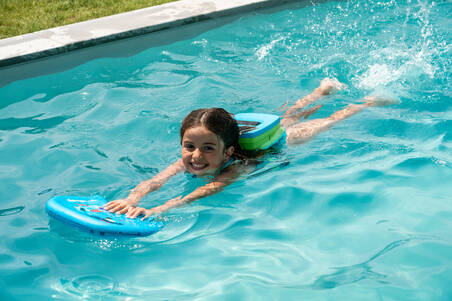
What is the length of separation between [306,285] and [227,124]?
1.57m

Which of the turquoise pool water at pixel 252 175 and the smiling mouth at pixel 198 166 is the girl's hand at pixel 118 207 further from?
the smiling mouth at pixel 198 166

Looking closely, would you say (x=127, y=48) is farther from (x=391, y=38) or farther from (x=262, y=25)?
(x=391, y=38)

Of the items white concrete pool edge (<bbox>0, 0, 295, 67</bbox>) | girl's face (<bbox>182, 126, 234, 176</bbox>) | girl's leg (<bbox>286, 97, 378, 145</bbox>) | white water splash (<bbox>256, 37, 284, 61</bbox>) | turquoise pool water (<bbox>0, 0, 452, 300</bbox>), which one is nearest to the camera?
turquoise pool water (<bbox>0, 0, 452, 300</bbox>)

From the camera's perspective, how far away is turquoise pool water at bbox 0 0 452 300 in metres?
3.12

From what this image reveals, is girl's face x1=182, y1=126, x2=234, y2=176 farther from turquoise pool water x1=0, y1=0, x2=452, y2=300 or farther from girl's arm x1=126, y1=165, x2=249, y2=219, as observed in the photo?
turquoise pool water x1=0, y1=0, x2=452, y2=300

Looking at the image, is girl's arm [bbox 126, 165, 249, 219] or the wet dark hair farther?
the wet dark hair

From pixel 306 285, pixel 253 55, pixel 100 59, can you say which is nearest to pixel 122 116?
pixel 100 59

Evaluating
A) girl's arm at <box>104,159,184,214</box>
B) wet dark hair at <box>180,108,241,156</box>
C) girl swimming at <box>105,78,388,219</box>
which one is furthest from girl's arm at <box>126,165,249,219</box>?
wet dark hair at <box>180,108,241,156</box>

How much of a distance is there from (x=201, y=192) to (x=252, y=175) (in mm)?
549

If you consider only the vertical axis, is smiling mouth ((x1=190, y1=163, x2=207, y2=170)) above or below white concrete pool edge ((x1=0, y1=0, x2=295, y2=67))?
below

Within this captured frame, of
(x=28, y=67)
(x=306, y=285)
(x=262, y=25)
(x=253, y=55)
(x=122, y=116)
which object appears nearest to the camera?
(x=306, y=285)

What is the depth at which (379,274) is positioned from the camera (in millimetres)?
2992

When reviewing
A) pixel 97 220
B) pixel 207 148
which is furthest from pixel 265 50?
pixel 97 220

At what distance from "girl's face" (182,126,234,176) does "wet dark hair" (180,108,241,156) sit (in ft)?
Result: 0.13
